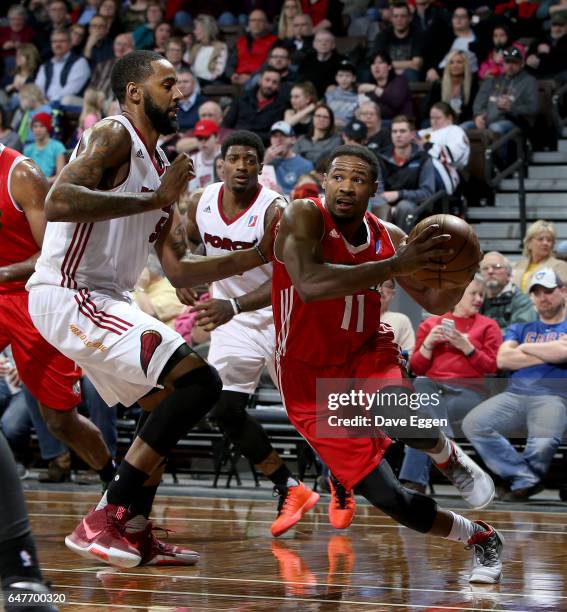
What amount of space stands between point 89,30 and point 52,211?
1072 cm

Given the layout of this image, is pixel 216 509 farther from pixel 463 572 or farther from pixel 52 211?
pixel 52 211

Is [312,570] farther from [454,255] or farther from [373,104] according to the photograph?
[373,104]

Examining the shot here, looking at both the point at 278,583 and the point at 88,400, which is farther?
the point at 88,400

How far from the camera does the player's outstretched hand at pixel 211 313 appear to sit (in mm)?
5129

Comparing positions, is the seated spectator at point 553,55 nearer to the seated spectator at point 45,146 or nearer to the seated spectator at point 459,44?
the seated spectator at point 459,44

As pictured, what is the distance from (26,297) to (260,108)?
254 inches

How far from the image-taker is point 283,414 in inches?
320

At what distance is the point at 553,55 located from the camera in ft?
37.6

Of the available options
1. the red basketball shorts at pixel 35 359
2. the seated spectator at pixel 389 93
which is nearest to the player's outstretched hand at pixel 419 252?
the red basketball shorts at pixel 35 359

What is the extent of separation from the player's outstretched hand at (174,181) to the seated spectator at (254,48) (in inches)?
345

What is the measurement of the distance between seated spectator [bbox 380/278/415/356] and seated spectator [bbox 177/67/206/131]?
15.6ft

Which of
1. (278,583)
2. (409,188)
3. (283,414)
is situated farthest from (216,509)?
(409,188)

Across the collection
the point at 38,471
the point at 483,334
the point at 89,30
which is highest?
the point at 89,30

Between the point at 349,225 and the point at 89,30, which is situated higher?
the point at 89,30
